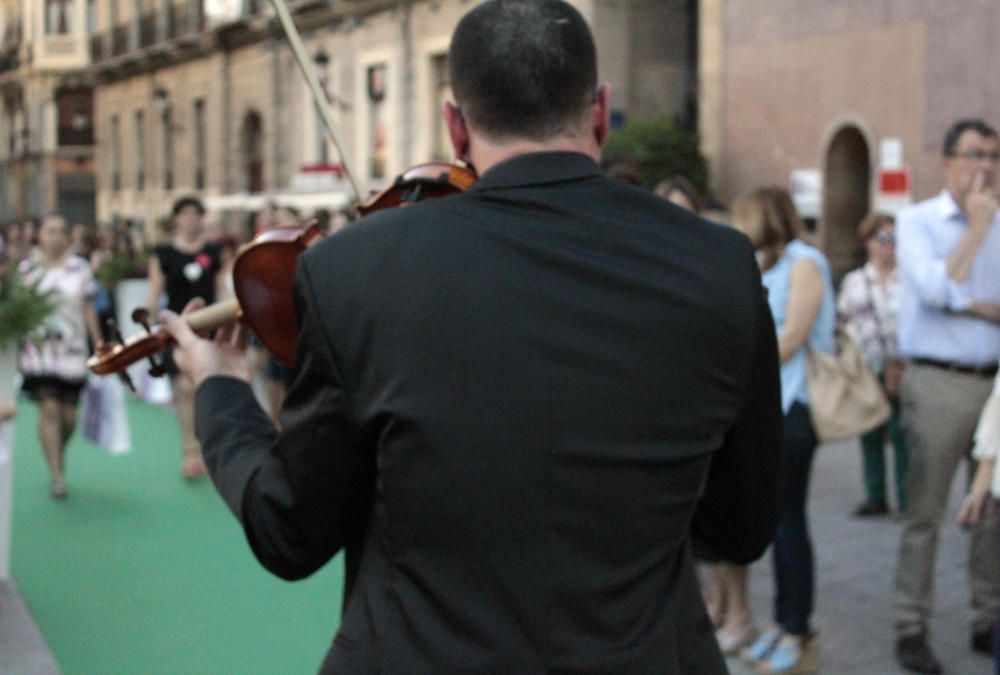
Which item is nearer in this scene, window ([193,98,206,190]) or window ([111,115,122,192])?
window ([193,98,206,190])

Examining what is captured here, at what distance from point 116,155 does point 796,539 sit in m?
41.7

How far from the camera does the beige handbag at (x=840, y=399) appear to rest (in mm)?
5289

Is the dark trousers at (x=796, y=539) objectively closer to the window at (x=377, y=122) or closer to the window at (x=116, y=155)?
the window at (x=377, y=122)

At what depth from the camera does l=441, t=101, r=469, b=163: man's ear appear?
195 cm

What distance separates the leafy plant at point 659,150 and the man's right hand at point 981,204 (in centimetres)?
1202

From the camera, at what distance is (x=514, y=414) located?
1768 millimetres

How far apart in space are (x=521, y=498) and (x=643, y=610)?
0.24 meters

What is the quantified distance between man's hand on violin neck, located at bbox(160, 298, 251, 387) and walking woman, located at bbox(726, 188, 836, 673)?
3.15m

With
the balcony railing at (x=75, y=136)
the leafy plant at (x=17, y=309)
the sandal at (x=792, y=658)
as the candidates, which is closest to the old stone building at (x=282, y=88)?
the balcony railing at (x=75, y=136)

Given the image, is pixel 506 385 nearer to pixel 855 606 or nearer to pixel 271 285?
pixel 271 285

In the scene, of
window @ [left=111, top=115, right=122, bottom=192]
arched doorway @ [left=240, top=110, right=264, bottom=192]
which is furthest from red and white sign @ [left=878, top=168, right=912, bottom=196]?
window @ [left=111, top=115, right=122, bottom=192]

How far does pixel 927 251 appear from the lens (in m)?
5.32

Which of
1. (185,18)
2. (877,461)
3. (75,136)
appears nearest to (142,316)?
(877,461)

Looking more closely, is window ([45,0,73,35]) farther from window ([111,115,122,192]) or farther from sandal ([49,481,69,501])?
sandal ([49,481,69,501])
